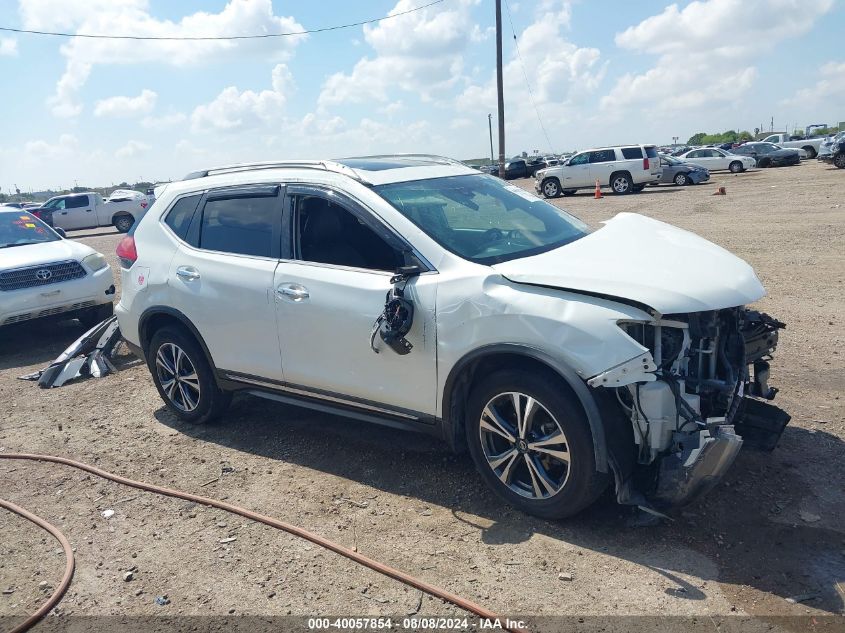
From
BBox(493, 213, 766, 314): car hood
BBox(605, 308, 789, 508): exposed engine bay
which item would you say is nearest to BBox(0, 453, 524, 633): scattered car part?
BBox(605, 308, 789, 508): exposed engine bay

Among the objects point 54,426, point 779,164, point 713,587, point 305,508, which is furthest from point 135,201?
point 779,164

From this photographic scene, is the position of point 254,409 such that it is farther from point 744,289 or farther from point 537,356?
point 744,289

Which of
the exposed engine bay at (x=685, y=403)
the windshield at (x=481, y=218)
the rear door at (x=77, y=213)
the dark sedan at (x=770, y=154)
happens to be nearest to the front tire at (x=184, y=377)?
the windshield at (x=481, y=218)

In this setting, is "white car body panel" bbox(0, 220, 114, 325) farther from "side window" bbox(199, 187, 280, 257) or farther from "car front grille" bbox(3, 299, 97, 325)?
"side window" bbox(199, 187, 280, 257)

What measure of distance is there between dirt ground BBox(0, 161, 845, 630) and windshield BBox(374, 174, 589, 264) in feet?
4.78

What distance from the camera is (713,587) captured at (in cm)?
311

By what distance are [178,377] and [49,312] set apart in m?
4.00

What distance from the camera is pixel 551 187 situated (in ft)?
91.6

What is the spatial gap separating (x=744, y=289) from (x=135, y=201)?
28.2 m

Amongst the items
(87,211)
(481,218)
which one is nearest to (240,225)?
(481,218)

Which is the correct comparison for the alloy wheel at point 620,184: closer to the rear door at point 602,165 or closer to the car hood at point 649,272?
the rear door at point 602,165

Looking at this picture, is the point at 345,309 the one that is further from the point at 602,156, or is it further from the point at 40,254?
the point at 602,156

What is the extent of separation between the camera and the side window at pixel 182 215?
5355mm

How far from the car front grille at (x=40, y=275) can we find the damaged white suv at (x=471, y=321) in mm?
3715
